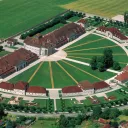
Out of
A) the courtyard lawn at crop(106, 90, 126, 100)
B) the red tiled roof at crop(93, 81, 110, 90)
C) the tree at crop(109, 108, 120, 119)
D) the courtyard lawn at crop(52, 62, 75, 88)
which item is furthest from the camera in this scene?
the courtyard lawn at crop(52, 62, 75, 88)

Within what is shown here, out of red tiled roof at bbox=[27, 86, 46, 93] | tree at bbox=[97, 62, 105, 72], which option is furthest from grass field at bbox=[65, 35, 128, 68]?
red tiled roof at bbox=[27, 86, 46, 93]

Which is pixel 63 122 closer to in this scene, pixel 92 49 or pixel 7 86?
pixel 7 86

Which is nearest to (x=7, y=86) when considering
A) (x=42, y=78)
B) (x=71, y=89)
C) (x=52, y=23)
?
(x=42, y=78)

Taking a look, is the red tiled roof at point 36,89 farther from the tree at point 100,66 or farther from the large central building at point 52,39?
the large central building at point 52,39

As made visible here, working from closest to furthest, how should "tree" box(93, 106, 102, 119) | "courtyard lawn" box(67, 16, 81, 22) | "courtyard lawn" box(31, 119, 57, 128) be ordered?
"courtyard lawn" box(31, 119, 57, 128) < "tree" box(93, 106, 102, 119) < "courtyard lawn" box(67, 16, 81, 22)

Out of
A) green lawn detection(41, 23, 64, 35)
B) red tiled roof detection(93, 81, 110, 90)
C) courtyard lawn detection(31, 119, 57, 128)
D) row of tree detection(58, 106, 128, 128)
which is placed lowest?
courtyard lawn detection(31, 119, 57, 128)

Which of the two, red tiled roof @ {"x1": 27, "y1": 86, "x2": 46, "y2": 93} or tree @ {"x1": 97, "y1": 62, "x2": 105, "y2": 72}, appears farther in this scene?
tree @ {"x1": 97, "y1": 62, "x2": 105, "y2": 72}

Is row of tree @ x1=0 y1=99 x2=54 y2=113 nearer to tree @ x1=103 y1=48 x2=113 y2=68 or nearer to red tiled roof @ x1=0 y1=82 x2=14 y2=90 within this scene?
red tiled roof @ x1=0 y1=82 x2=14 y2=90

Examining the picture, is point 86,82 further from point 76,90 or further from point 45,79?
point 45,79
